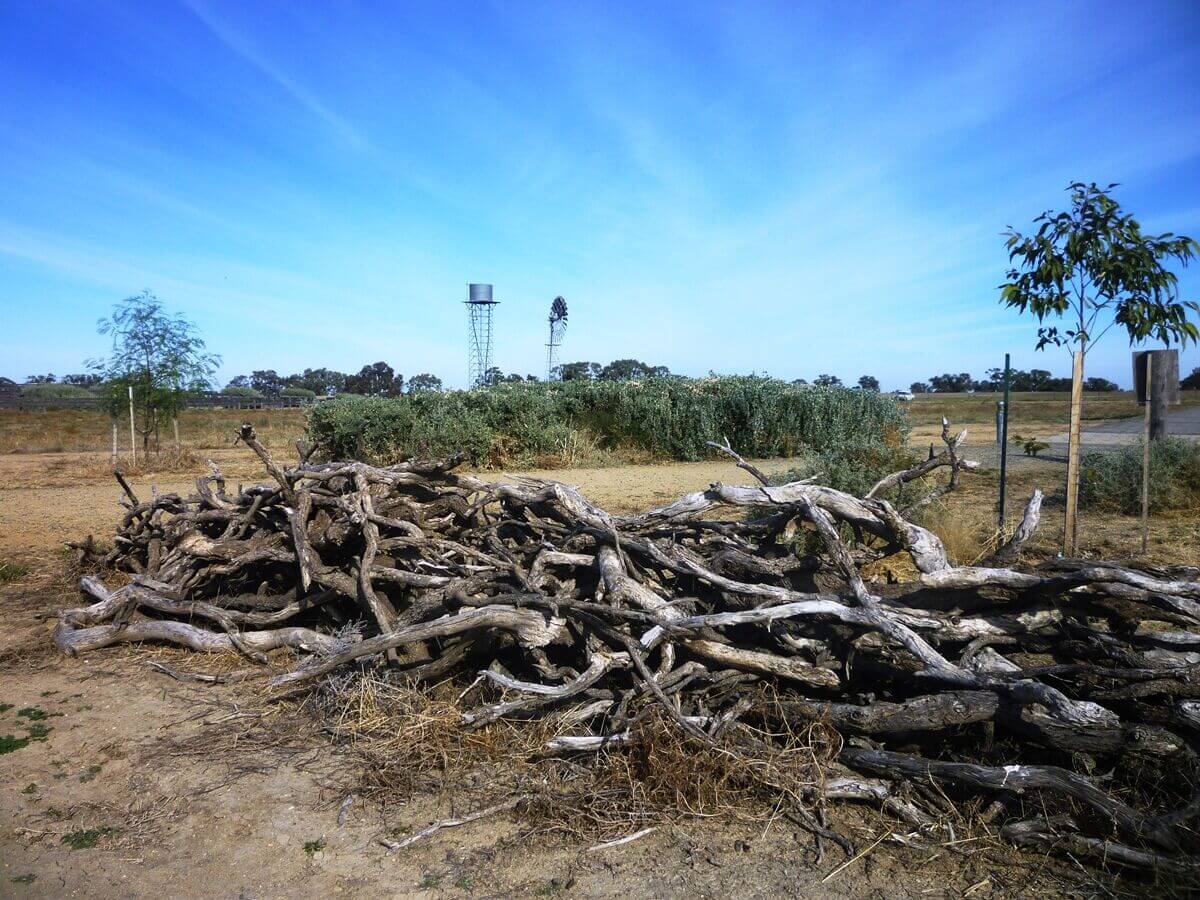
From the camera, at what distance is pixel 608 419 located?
19.8m

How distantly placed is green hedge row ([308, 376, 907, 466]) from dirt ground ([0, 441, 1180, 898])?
1203 centimetres

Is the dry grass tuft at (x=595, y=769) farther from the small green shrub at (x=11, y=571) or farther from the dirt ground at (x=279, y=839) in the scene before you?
the small green shrub at (x=11, y=571)

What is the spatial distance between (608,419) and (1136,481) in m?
11.4

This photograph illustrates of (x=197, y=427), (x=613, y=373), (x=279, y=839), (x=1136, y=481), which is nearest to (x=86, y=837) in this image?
(x=279, y=839)

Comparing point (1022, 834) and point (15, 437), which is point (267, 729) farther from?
point (15, 437)

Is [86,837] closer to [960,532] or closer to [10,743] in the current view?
[10,743]

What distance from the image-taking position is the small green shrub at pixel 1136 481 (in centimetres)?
1025

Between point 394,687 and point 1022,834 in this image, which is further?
point 394,687

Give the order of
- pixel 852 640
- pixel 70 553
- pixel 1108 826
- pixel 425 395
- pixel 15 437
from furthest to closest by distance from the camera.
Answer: pixel 15 437 < pixel 425 395 < pixel 70 553 < pixel 852 640 < pixel 1108 826

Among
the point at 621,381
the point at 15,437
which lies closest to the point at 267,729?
the point at 621,381

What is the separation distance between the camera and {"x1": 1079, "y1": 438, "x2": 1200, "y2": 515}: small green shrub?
404 inches

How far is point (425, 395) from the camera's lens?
18.1 meters

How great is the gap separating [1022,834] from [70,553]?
892 cm

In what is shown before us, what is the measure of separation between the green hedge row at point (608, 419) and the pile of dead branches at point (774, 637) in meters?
10.9
